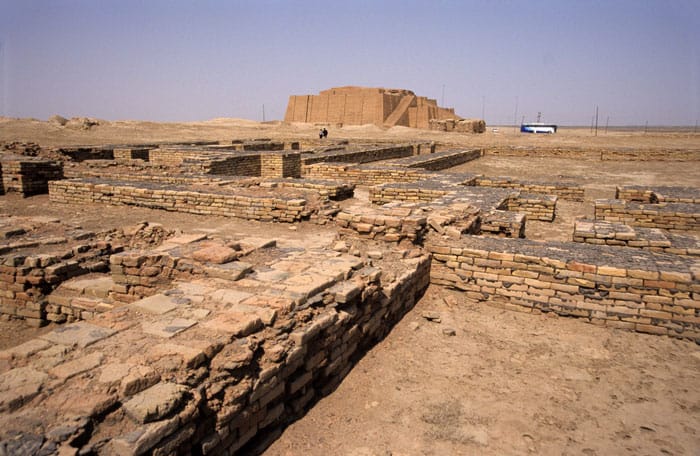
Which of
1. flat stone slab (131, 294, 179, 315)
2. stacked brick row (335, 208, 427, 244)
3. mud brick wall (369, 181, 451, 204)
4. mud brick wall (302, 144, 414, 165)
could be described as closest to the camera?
flat stone slab (131, 294, 179, 315)

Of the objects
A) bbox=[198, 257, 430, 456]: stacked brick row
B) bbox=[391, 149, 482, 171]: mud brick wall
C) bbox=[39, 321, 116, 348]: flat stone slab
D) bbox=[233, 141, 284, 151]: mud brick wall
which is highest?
bbox=[233, 141, 284, 151]: mud brick wall

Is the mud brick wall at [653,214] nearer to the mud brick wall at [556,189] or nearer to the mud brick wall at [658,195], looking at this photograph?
the mud brick wall at [658,195]

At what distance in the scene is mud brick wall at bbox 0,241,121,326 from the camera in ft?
14.0

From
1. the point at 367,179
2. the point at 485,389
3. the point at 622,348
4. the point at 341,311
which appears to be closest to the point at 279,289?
the point at 341,311

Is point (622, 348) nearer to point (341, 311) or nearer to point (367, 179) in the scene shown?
point (341, 311)

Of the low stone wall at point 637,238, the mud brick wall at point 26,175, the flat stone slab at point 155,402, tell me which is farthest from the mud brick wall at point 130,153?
the flat stone slab at point 155,402

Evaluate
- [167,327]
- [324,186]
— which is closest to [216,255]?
[167,327]

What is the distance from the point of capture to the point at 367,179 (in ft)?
40.0

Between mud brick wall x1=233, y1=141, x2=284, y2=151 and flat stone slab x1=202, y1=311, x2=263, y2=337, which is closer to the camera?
flat stone slab x1=202, y1=311, x2=263, y2=337

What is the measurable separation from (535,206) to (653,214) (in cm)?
187

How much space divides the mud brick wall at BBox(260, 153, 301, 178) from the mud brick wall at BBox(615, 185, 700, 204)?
27.1 feet

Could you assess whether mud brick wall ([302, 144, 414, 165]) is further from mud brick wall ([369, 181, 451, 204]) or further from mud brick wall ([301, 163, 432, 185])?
mud brick wall ([369, 181, 451, 204])

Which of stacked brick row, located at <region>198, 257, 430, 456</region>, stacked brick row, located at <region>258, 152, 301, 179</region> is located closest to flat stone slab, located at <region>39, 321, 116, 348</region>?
stacked brick row, located at <region>198, 257, 430, 456</region>

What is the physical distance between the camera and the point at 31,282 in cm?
429
